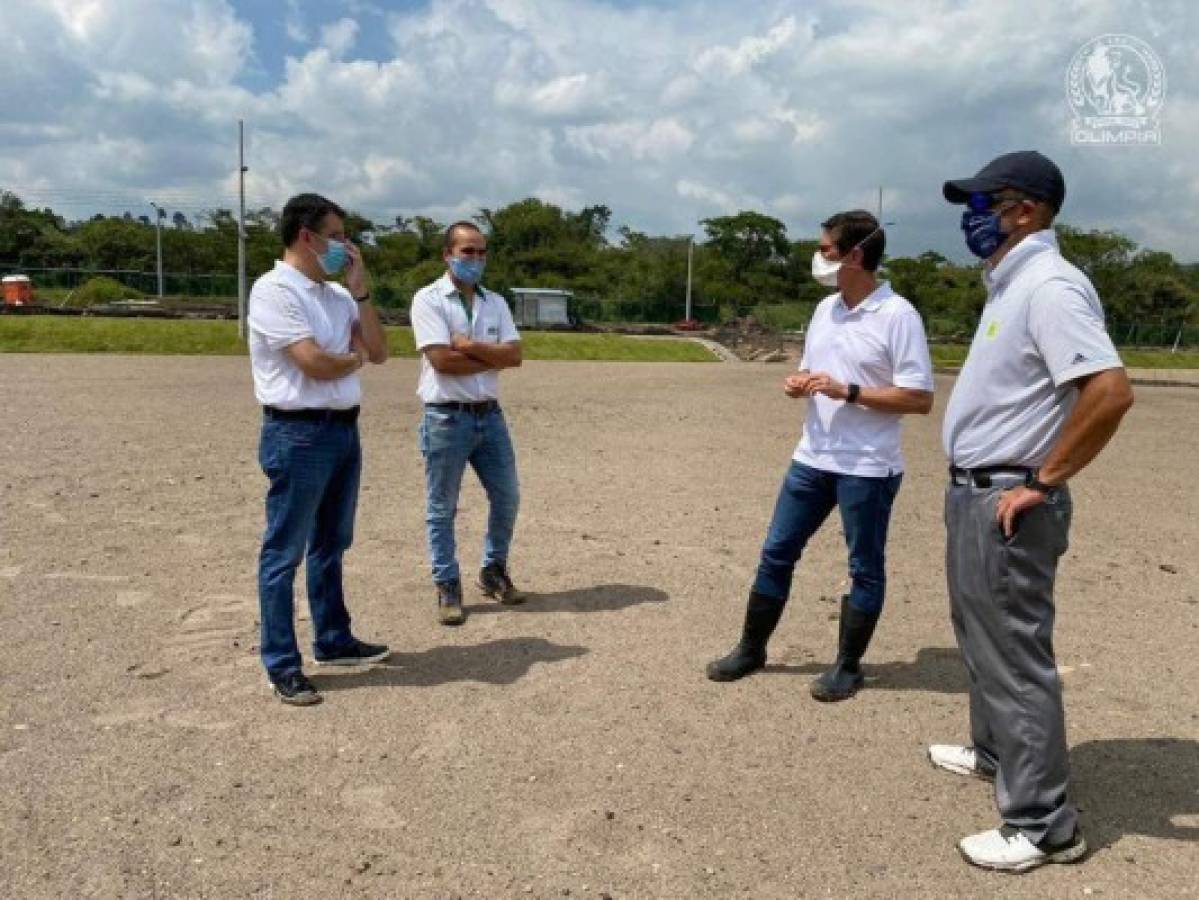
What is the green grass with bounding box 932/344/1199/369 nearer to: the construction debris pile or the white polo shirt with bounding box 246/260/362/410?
the construction debris pile

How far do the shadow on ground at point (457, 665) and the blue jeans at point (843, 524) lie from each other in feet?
3.70

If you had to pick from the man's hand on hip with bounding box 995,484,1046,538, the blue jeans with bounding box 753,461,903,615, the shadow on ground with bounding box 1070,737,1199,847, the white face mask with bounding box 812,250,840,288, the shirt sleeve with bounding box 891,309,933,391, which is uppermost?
the white face mask with bounding box 812,250,840,288

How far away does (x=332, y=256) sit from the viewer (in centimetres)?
435

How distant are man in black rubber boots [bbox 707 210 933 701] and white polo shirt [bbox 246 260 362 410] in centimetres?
201

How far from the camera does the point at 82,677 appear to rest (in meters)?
4.50

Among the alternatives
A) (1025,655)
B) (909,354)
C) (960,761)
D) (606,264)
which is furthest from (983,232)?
(606,264)

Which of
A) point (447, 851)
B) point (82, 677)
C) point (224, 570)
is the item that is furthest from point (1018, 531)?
point (224, 570)

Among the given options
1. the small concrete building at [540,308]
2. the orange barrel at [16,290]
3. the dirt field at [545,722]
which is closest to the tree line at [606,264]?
the small concrete building at [540,308]

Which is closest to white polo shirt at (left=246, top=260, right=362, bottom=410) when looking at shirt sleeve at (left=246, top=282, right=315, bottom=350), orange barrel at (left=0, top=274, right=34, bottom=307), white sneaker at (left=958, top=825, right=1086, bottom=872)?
shirt sleeve at (left=246, top=282, right=315, bottom=350)

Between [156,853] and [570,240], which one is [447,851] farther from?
[570,240]

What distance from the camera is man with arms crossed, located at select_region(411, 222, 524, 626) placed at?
17.3ft

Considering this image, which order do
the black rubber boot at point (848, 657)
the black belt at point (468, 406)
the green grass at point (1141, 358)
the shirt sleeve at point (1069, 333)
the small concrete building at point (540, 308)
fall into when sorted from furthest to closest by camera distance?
1. the small concrete building at point (540, 308)
2. the green grass at point (1141, 358)
3. the black belt at point (468, 406)
4. the black rubber boot at point (848, 657)
5. the shirt sleeve at point (1069, 333)

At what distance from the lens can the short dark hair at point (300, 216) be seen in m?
4.30

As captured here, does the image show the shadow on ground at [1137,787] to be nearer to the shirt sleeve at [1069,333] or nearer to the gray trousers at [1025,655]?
the gray trousers at [1025,655]
